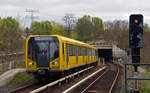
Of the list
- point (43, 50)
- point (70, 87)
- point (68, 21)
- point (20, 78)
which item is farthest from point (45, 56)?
point (68, 21)

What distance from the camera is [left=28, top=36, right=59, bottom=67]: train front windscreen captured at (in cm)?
1661

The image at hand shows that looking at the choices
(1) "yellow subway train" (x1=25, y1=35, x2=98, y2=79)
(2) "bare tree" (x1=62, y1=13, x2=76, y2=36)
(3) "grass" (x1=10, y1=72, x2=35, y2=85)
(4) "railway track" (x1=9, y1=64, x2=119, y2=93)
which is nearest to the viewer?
(4) "railway track" (x1=9, y1=64, x2=119, y2=93)

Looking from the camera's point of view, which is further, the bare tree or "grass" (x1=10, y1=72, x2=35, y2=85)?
the bare tree

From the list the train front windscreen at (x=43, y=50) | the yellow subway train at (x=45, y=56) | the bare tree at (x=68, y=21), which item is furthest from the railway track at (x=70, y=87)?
the bare tree at (x=68, y=21)

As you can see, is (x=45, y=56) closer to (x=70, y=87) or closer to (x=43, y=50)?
(x=43, y=50)

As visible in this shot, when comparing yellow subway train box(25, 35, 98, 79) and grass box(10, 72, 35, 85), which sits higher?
yellow subway train box(25, 35, 98, 79)

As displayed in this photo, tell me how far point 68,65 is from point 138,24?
8098 mm

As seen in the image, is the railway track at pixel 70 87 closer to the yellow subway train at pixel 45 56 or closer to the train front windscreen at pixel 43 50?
the yellow subway train at pixel 45 56

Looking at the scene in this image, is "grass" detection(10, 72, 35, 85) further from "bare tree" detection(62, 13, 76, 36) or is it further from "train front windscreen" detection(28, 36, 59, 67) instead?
"bare tree" detection(62, 13, 76, 36)

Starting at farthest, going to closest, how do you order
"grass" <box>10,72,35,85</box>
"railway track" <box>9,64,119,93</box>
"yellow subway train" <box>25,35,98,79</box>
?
"grass" <box>10,72,35,85</box> < "yellow subway train" <box>25,35,98,79</box> < "railway track" <box>9,64,119,93</box>

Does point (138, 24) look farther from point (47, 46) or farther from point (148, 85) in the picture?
point (47, 46)

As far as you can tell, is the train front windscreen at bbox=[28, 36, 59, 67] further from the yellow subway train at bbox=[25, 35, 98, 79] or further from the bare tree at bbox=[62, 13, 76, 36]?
the bare tree at bbox=[62, 13, 76, 36]

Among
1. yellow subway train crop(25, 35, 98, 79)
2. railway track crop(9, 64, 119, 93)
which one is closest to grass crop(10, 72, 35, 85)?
yellow subway train crop(25, 35, 98, 79)

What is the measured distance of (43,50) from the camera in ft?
55.1
